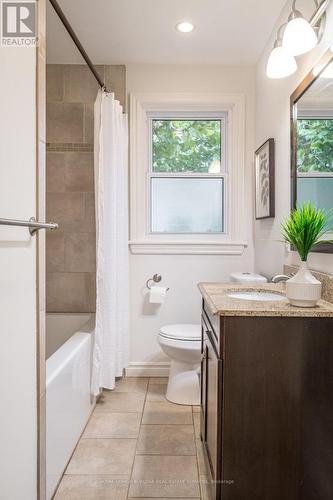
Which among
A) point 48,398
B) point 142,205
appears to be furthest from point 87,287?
point 48,398

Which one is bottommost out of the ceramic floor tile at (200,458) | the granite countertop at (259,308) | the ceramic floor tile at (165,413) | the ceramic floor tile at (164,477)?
the ceramic floor tile at (164,477)

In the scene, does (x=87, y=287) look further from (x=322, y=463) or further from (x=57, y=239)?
(x=322, y=463)

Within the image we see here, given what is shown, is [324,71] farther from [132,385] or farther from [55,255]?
[132,385]

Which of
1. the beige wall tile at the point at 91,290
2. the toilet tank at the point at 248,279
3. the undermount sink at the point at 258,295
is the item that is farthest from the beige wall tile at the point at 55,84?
the undermount sink at the point at 258,295

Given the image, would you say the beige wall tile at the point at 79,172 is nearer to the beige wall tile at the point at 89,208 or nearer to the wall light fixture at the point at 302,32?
the beige wall tile at the point at 89,208

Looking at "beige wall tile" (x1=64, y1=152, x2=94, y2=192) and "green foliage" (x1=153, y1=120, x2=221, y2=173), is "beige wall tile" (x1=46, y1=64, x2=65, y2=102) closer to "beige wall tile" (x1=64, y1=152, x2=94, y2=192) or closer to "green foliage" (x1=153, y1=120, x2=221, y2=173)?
"beige wall tile" (x1=64, y1=152, x2=94, y2=192)

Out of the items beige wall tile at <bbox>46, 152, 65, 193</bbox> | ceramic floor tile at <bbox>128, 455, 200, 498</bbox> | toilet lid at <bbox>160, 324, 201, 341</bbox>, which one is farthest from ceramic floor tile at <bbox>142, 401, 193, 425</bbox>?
beige wall tile at <bbox>46, 152, 65, 193</bbox>

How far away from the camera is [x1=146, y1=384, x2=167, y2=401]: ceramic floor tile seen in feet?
8.02

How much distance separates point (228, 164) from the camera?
281cm

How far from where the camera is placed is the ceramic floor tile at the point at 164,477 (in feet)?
5.03

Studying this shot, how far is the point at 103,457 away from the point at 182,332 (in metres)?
0.87

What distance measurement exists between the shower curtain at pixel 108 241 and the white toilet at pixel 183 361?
1.17 feet

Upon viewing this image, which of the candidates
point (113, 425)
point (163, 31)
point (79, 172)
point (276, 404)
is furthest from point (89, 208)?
point (276, 404)

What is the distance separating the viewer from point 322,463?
1.19 meters
